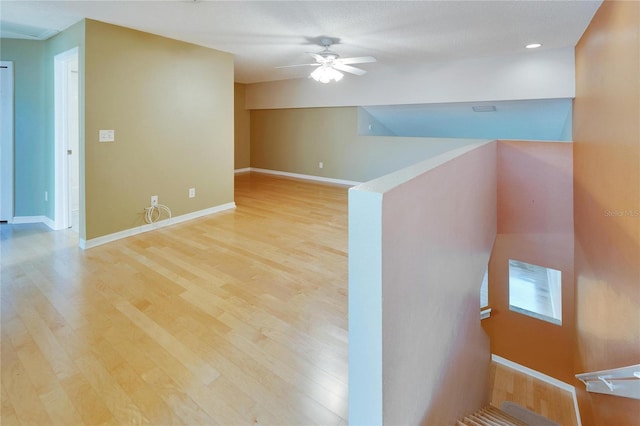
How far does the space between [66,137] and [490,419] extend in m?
5.39

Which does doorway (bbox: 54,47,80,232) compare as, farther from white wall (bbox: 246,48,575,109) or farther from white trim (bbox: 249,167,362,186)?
white trim (bbox: 249,167,362,186)

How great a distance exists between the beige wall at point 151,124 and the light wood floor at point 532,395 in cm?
448

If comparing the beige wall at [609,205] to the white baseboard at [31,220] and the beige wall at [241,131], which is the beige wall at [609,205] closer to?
the white baseboard at [31,220]

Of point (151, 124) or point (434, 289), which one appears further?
point (151, 124)

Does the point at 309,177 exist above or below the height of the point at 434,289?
above

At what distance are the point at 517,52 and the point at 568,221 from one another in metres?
2.44

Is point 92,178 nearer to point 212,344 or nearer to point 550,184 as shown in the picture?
point 212,344

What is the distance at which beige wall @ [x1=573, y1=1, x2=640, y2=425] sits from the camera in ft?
6.52

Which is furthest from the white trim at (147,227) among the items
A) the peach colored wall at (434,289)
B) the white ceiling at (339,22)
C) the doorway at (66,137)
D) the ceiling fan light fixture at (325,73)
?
the peach colored wall at (434,289)

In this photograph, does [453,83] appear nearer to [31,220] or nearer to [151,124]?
[151,124]

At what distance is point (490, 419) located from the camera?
10.5 ft

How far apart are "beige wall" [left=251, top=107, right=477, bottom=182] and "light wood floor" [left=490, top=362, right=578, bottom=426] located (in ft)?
12.0

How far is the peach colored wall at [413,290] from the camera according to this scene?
1282 mm

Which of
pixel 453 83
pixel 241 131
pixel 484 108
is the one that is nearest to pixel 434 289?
pixel 453 83
